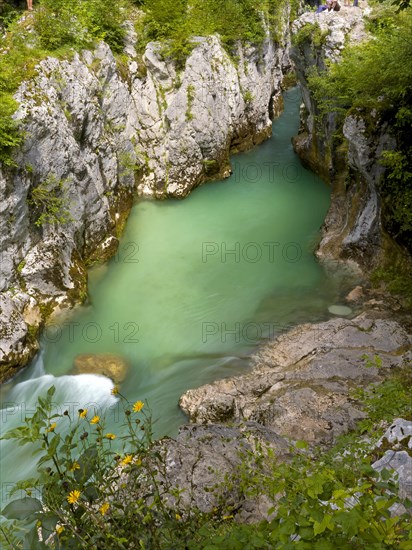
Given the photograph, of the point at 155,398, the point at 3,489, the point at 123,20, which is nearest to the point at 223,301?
the point at 155,398

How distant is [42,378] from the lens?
27.9 ft

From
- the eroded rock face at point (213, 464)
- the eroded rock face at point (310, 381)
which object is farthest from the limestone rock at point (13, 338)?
the eroded rock face at point (213, 464)

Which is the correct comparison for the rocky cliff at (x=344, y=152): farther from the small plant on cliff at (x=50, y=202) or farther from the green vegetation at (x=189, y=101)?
the small plant on cliff at (x=50, y=202)

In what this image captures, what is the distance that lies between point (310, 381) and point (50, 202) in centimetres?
649

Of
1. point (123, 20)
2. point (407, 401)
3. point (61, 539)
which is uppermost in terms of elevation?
point (123, 20)

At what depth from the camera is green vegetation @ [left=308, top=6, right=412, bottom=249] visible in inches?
334

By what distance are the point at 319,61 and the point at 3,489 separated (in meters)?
12.6

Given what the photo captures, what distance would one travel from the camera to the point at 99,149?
38.7 feet

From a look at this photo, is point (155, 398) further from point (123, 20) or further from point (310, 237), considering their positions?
point (123, 20)

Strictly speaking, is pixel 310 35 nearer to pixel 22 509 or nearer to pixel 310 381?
pixel 310 381

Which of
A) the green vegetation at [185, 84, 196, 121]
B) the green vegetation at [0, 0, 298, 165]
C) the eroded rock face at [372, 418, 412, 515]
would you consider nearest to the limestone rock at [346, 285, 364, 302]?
the eroded rock face at [372, 418, 412, 515]

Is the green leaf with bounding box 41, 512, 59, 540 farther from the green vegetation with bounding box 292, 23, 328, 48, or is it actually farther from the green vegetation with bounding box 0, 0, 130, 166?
the green vegetation with bounding box 292, 23, 328, 48

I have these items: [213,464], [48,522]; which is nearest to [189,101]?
[213,464]

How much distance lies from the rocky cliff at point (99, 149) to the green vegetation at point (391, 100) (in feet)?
17.0
